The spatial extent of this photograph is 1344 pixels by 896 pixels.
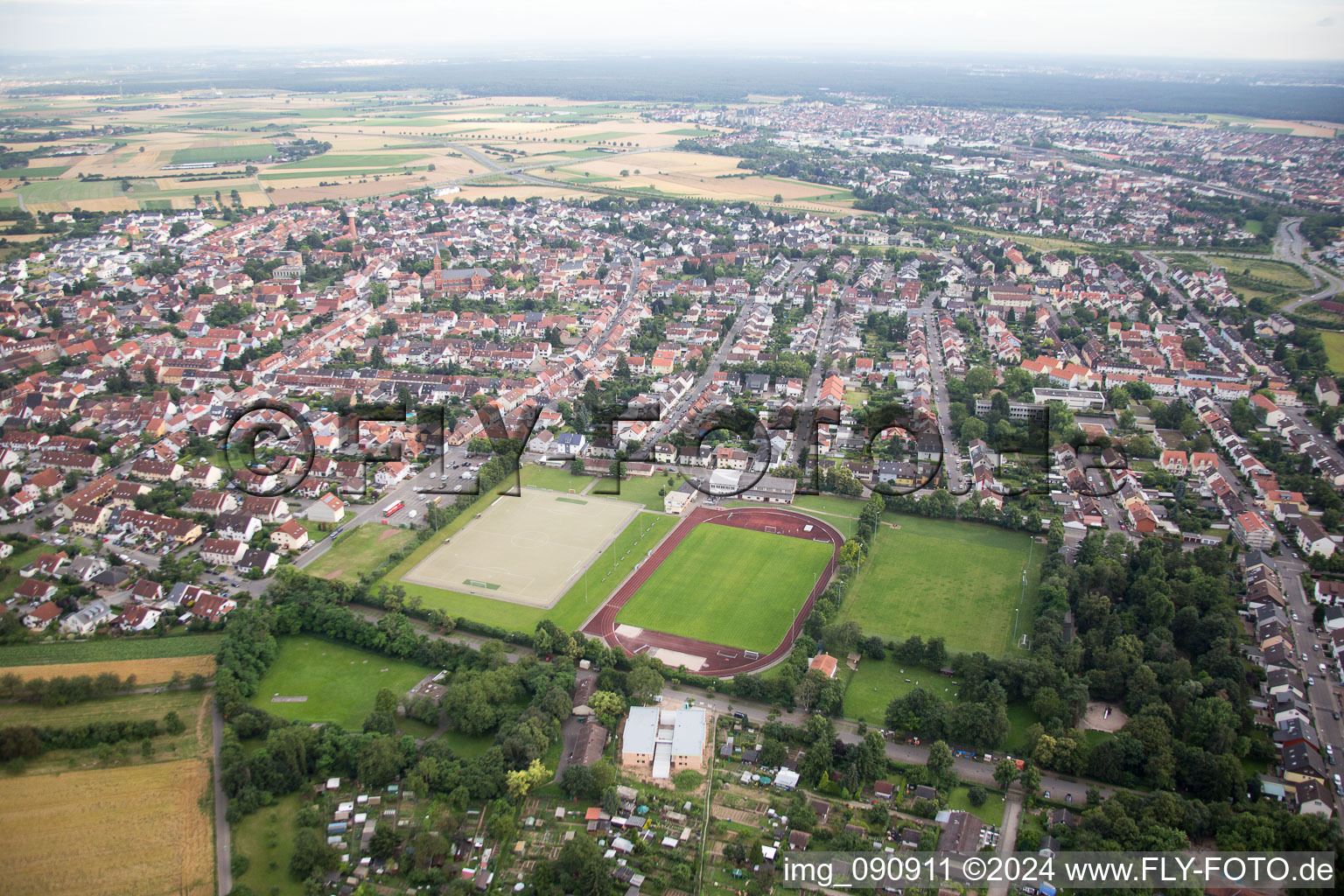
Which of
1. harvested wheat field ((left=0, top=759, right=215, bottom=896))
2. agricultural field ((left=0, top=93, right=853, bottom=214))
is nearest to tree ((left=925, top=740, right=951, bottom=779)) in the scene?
harvested wheat field ((left=0, top=759, right=215, bottom=896))

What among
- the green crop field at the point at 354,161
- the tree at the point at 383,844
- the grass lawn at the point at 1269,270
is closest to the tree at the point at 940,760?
the tree at the point at 383,844

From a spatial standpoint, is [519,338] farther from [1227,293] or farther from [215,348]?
[1227,293]

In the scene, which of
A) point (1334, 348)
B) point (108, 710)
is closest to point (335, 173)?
point (108, 710)

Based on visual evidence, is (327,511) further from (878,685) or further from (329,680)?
(878,685)

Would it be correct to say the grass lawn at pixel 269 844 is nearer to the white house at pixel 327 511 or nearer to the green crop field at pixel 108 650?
the green crop field at pixel 108 650

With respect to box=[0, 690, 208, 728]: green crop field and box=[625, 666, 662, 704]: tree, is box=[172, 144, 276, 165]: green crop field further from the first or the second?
box=[625, 666, 662, 704]: tree

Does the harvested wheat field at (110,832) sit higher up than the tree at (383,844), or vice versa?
the tree at (383,844)
